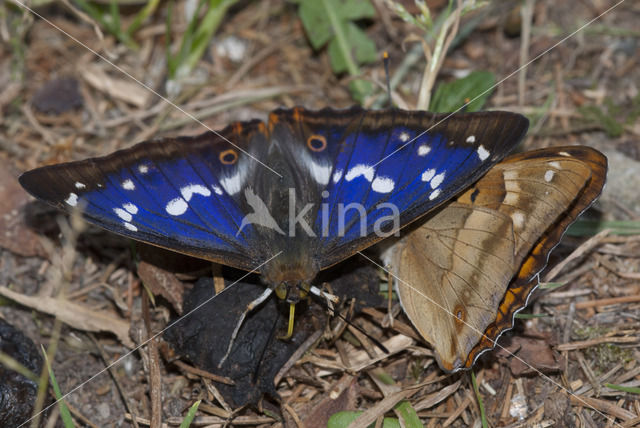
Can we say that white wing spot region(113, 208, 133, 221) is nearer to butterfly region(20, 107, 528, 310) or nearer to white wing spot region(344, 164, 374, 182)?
butterfly region(20, 107, 528, 310)

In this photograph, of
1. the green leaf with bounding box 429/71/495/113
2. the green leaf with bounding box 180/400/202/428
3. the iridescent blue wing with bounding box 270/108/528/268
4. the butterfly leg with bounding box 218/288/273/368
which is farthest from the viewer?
the green leaf with bounding box 429/71/495/113

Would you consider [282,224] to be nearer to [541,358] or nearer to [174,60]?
[541,358]

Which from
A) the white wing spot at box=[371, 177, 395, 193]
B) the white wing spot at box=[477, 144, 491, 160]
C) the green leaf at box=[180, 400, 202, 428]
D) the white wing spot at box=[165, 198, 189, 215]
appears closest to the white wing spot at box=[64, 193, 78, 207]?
the white wing spot at box=[165, 198, 189, 215]

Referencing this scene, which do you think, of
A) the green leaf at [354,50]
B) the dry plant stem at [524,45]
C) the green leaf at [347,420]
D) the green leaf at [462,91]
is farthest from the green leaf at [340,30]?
the green leaf at [347,420]

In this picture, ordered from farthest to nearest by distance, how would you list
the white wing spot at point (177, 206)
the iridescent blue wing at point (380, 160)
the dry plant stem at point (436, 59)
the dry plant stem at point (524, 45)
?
the dry plant stem at point (524, 45), the dry plant stem at point (436, 59), the white wing spot at point (177, 206), the iridescent blue wing at point (380, 160)

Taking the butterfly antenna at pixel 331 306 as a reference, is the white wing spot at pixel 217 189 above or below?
above

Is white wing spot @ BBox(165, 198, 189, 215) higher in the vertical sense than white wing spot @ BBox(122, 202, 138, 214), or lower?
lower

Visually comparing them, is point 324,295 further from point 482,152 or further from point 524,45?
point 524,45

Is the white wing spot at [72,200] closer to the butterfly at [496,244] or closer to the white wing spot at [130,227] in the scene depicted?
the white wing spot at [130,227]
